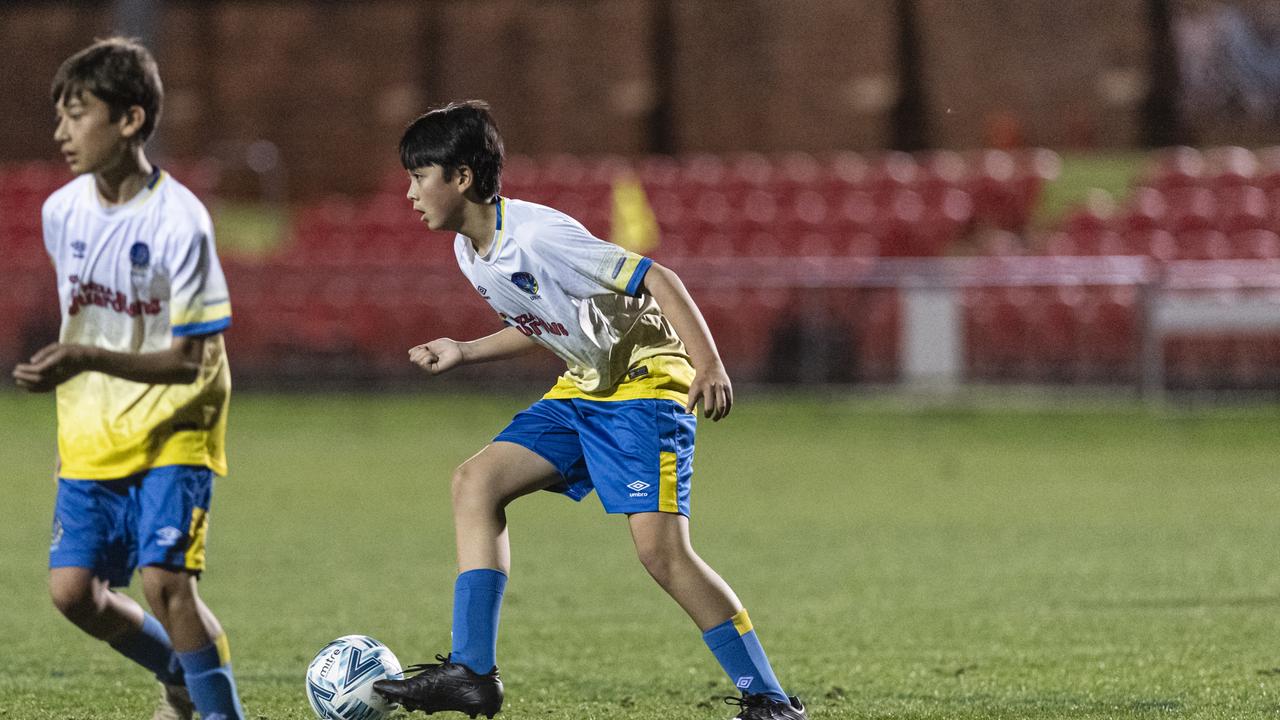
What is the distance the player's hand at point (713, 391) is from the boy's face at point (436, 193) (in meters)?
0.83

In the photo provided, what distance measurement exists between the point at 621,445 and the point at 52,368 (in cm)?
148

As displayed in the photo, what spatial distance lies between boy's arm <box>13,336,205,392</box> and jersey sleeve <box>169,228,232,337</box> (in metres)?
0.04

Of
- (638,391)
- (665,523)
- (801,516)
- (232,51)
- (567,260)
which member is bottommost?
(801,516)

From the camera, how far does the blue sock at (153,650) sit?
481 centimetres

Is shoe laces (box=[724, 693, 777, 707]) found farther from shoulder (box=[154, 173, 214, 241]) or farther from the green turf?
the green turf

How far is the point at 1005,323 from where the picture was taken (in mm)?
14938

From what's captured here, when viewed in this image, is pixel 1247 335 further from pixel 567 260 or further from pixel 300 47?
pixel 300 47

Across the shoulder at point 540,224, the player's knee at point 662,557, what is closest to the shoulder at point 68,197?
the shoulder at point 540,224

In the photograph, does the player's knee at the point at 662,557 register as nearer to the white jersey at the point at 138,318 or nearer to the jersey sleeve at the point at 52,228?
the white jersey at the point at 138,318

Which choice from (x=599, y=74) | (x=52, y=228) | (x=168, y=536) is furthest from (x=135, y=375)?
(x=599, y=74)

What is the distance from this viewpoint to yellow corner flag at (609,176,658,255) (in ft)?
65.1

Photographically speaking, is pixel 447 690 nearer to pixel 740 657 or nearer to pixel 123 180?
pixel 740 657

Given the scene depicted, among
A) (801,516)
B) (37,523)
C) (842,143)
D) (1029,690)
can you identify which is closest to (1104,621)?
(1029,690)

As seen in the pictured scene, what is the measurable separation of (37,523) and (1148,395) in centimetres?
871
